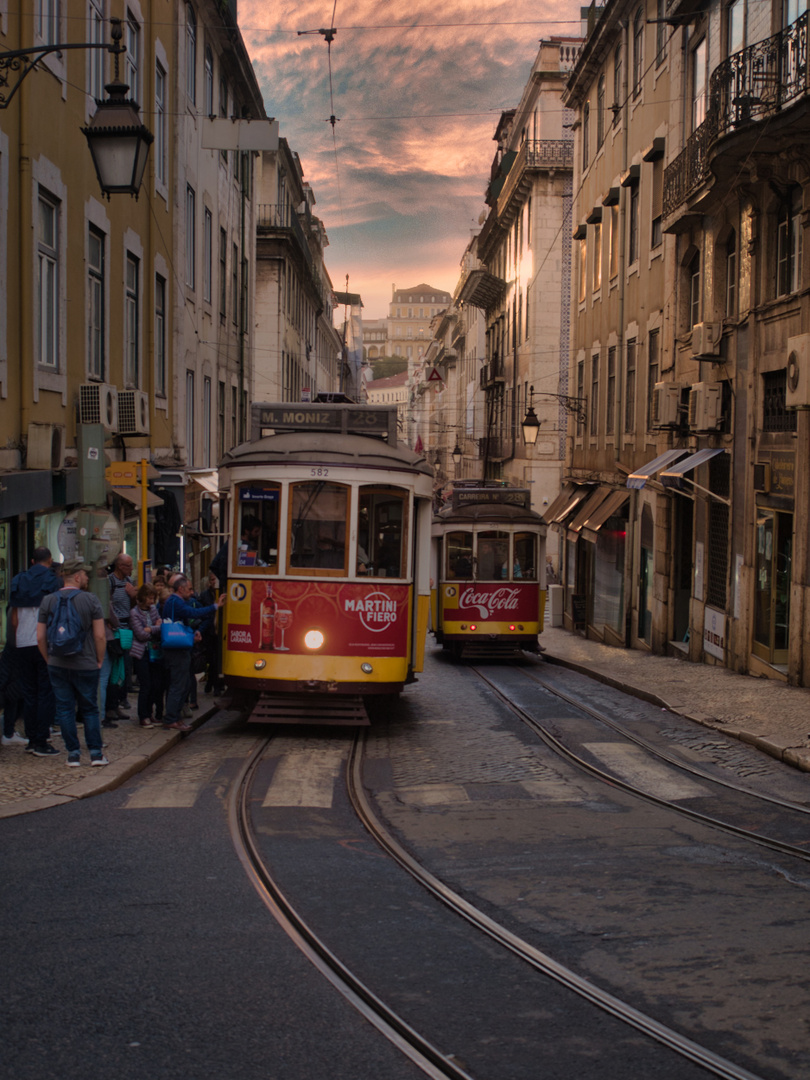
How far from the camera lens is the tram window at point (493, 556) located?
22.1 metres

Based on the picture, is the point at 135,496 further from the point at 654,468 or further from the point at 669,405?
the point at 669,405

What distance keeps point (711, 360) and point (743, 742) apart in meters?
8.69

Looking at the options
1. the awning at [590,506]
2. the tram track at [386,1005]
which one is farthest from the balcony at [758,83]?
the tram track at [386,1005]

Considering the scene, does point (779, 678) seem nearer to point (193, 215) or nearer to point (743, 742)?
point (743, 742)

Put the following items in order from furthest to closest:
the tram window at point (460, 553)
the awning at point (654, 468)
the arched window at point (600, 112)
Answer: the arched window at point (600, 112) < the tram window at point (460, 553) < the awning at point (654, 468)

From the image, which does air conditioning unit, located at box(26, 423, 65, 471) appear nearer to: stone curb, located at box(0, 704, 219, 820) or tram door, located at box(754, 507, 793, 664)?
stone curb, located at box(0, 704, 219, 820)

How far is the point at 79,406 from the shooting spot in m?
15.0

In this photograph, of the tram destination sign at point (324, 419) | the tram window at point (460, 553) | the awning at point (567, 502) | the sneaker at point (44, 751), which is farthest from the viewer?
the awning at point (567, 502)

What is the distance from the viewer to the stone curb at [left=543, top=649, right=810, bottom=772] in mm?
11055

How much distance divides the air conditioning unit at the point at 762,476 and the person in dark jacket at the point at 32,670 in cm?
1074

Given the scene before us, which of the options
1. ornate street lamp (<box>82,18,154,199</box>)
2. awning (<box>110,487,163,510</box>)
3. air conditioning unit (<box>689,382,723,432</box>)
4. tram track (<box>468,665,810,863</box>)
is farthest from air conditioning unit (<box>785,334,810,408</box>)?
ornate street lamp (<box>82,18,154,199</box>)

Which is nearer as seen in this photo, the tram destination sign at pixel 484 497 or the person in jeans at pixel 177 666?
the person in jeans at pixel 177 666

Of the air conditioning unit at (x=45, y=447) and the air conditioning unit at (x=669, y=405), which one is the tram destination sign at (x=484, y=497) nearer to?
the air conditioning unit at (x=669, y=405)

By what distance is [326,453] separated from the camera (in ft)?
40.7
